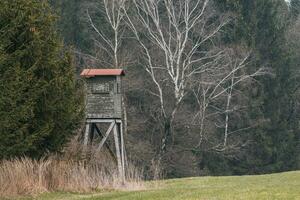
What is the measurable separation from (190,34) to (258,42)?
28.9 feet

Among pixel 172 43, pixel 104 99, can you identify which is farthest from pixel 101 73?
pixel 172 43

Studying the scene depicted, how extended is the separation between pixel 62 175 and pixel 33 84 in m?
2.63

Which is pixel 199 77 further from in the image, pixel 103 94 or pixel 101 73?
pixel 101 73

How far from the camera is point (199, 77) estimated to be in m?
42.2

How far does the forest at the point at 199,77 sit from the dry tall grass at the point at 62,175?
8.41 meters

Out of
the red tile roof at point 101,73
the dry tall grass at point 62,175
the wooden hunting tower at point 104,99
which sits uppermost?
the red tile roof at point 101,73

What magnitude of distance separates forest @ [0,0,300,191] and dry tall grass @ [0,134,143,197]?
841cm

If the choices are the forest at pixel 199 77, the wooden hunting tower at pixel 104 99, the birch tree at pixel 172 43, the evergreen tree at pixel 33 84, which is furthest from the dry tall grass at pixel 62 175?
the birch tree at pixel 172 43

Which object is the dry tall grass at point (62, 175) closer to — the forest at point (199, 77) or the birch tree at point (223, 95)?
the forest at point (199, 77)

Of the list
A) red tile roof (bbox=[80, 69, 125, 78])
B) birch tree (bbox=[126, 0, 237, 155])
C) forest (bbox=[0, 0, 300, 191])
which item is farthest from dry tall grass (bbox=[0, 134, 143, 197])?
birch tree (bbox=[126, 0, 237, 155])

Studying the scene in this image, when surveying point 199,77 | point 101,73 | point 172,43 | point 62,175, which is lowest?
point 62,175

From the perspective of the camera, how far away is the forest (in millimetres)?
37938

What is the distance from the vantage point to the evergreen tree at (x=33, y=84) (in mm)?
16219

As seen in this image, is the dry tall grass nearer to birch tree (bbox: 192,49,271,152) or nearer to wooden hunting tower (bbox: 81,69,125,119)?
wooden hunting tower (bbox: 81,69,125,119)
